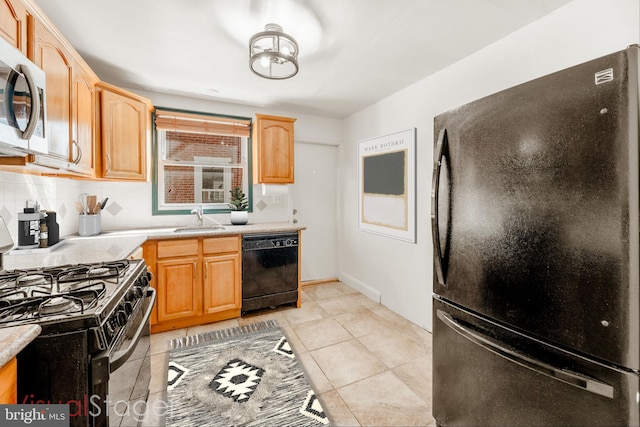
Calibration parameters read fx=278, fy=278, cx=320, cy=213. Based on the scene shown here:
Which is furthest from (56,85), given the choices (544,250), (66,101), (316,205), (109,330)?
(316,205)

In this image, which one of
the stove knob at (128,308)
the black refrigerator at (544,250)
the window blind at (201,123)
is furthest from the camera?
the window blind at (201,123)

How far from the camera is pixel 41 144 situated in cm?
130

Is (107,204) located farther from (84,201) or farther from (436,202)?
(436,202)

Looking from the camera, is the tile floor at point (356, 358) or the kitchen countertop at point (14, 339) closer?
the kitchen countertop at point (14, 339)

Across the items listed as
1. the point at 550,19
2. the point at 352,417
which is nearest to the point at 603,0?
the point at 550,19

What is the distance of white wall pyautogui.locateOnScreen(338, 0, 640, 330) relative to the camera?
1537mm

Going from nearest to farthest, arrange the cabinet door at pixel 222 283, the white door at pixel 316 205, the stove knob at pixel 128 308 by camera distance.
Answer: the stove knob at pixel 128 308 < the cabinet door at pixel 222 283 < the white door at pixel 316 205

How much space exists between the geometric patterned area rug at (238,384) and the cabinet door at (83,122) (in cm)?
162

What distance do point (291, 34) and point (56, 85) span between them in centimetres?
149

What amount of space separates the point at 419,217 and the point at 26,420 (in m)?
2.74

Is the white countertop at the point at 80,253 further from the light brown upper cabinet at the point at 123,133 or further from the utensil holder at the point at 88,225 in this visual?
the light brown upper cabinet at the point at 123,133

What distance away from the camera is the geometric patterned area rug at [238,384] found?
1635 millimetres

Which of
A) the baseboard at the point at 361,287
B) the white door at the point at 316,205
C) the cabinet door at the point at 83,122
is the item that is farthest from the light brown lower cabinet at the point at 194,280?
the baseboard at the point at 361,287

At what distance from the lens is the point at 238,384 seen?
1.91 metres
